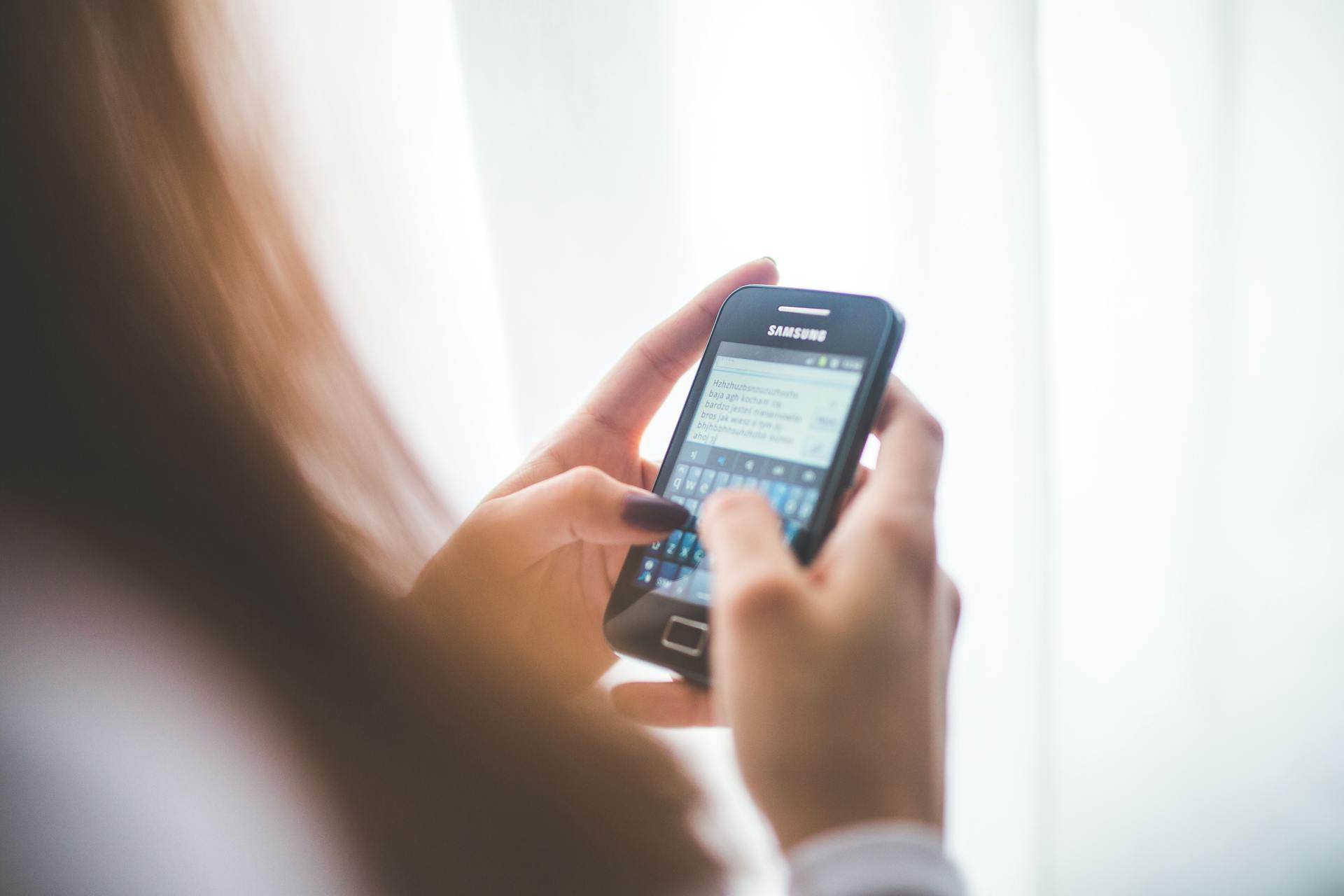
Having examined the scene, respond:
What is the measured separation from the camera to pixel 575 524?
0.54 meters

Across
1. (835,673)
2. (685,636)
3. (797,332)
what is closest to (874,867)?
(835,673)

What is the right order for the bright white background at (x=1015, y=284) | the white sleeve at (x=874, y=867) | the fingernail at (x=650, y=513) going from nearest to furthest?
the white sleeve at (x=874, y=867) → the fingernail at (x=650, y=513) → the bright white background at (x=1015, y=284)

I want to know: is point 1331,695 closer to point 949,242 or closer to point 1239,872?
point 1239,872

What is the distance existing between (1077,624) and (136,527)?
773 millimetres

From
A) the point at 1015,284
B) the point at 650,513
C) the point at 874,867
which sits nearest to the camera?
the point at 874,867

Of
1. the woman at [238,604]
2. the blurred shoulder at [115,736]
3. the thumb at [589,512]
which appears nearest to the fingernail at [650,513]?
the thumb at [589,512]

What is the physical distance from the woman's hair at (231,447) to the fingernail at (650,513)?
0.13 meters

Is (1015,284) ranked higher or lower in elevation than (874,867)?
higher

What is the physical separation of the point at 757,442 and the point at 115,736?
41 cm

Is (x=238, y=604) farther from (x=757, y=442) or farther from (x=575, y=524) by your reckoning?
(x=757, y=442)

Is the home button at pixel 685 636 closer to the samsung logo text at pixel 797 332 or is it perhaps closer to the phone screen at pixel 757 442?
the phone screen at pixel 757 442

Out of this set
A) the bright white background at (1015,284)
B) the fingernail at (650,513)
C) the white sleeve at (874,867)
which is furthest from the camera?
the bright white background at (1015,284)

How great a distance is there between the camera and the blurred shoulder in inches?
13.5

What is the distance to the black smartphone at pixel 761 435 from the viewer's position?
538mm
